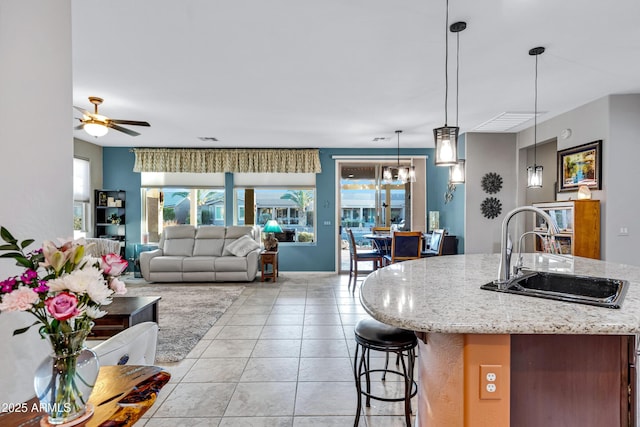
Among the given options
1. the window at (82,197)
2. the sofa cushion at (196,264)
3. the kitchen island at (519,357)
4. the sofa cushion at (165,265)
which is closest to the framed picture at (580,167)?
the kitchen island at (519,357)

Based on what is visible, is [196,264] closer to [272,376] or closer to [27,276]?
[272,376]

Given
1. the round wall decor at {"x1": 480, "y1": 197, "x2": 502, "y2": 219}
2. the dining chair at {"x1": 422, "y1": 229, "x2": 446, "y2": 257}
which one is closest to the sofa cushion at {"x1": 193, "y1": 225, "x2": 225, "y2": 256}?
the dining chair at {"x1": 422, "y1": 229, "x2": 446, "y2": 257}

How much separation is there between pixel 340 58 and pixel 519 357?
2.69 m

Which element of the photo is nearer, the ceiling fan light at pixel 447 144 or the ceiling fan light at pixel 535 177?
the ceiling fan light at pixel 447 144

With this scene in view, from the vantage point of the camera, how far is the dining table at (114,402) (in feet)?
3.18

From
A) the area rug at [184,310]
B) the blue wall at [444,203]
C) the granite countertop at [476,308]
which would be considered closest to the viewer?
the granite countertop at [476,308]

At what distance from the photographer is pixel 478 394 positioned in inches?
46.4

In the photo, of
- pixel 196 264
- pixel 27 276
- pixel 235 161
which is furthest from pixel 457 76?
pixel 196 264

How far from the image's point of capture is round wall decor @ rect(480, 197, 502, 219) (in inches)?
231

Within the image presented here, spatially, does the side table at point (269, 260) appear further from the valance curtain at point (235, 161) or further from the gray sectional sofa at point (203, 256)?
the valance curtain at point (235, 161)

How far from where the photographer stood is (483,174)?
591 centimetres

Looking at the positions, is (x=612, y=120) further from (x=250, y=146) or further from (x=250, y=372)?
(x=250, y=146)

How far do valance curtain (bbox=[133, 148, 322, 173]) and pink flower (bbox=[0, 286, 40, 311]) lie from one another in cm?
619

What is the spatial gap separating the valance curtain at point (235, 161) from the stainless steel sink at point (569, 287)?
533 cm
